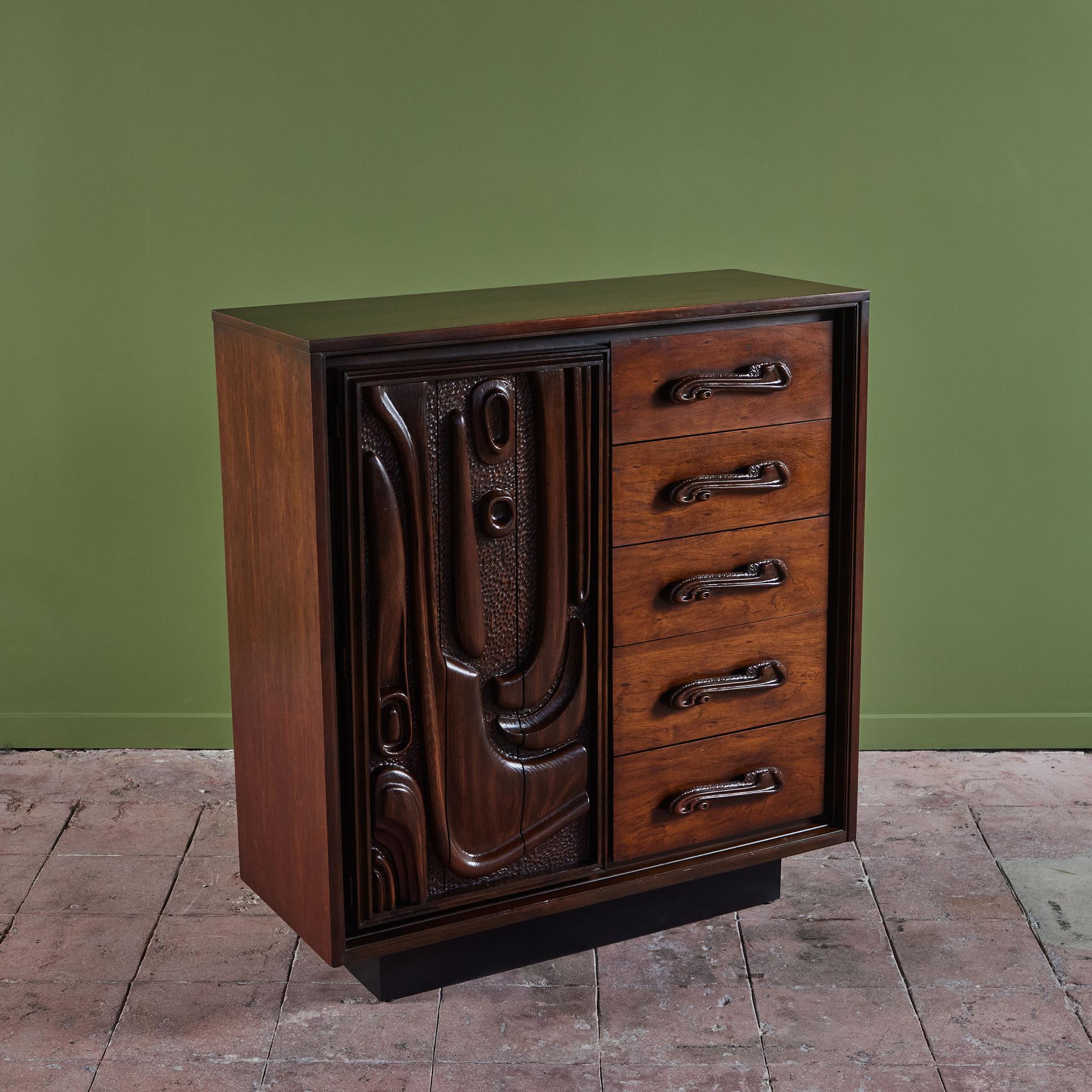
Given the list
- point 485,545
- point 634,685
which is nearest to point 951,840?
point 634,685

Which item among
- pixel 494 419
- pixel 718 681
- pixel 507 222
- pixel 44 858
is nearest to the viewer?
pixel 494 419

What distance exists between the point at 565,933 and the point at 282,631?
2.68ft

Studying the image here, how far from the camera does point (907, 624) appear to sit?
3664 millimetres

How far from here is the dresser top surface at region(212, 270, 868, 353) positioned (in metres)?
2.28

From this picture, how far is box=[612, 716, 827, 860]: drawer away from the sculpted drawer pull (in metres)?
0.47

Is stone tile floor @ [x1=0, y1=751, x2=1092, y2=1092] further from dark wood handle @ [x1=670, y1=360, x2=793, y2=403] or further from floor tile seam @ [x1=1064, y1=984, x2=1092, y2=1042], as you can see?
dark wood handle @ [x1=670, y1=360, x2=793, y2=403]

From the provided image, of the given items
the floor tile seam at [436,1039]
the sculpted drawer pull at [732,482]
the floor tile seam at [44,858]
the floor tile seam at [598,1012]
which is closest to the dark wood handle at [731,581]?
the sculpted drawer pull at [732,482]

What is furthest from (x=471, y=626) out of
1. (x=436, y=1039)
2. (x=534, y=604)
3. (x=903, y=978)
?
(x=903, y=978)

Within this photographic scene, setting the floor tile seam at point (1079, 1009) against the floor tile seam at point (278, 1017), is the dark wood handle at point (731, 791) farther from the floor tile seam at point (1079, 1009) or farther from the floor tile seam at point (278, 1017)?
the floor tile seam at point (278, 1017)

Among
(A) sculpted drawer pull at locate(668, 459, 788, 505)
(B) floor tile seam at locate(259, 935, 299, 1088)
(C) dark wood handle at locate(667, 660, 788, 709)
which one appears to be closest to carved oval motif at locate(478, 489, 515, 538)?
(A) sculpted drawer pull at locate(668, 459, 788, 505)

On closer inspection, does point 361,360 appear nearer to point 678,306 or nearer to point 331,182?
point 678,306

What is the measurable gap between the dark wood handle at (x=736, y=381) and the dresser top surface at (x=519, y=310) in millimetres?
104

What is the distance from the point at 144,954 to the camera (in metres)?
2.77

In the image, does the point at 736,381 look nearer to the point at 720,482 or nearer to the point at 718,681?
the point at 720,482
